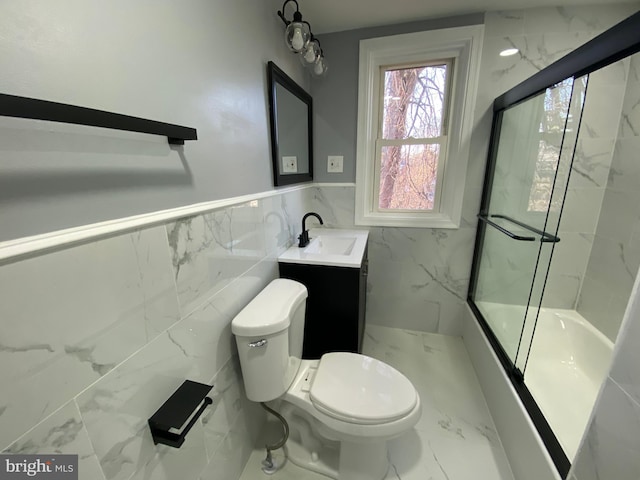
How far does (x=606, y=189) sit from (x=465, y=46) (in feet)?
4.20

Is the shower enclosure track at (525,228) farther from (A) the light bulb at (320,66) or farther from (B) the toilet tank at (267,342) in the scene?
(A) the light bulb at (320,66)

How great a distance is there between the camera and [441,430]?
54.9 inches

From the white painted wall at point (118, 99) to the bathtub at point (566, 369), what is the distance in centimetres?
174

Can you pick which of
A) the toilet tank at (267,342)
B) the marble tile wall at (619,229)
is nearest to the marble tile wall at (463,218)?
the marble tile wall at (619,229)

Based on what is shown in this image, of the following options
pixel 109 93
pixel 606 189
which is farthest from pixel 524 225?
pixel 109 93

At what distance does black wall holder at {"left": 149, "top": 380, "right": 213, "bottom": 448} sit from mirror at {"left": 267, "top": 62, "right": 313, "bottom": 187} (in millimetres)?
1003

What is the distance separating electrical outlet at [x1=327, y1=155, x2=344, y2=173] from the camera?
1.98 m

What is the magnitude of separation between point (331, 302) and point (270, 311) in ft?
1.64

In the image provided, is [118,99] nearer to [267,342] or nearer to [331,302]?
[267,342]

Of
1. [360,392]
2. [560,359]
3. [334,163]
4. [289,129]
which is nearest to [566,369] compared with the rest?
[560,359]

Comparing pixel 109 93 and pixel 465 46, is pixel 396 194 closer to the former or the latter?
pixel 465 46

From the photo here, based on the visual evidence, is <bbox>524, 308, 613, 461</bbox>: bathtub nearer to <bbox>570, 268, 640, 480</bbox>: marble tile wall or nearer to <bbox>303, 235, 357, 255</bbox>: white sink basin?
<bbox>570, 268, 640, 480</bbox>: marble tile wall

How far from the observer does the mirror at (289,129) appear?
1.34 metres

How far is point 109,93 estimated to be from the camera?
1.91 feet
